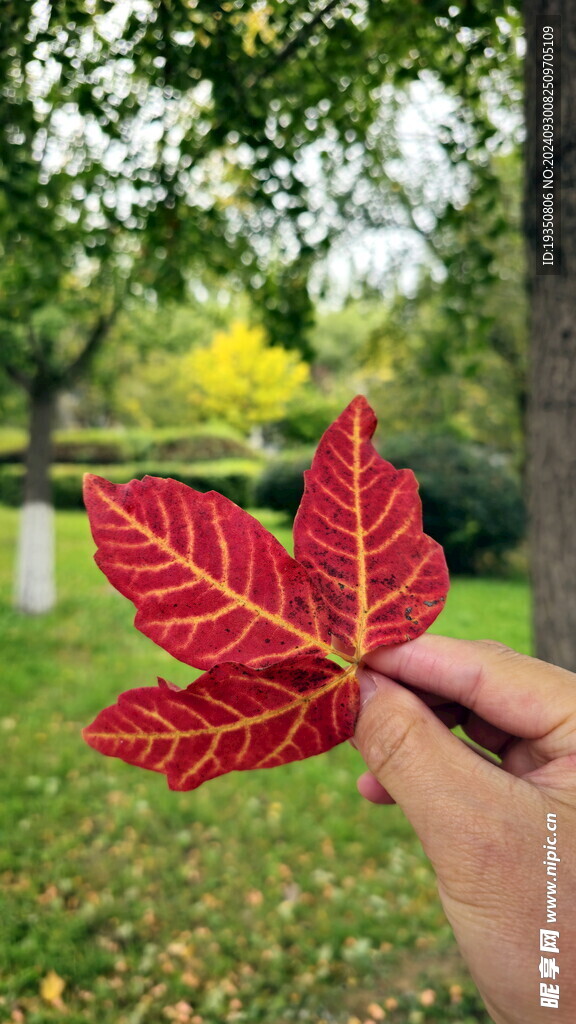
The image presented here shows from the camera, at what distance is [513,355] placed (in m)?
10.7

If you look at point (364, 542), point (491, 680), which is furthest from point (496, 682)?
point (364, 542)

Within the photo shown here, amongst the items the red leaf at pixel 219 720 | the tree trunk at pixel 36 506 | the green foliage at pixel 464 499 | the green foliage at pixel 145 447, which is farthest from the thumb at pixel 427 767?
the green foliage at pixel 145 447

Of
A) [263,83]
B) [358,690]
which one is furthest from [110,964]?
[263,83]

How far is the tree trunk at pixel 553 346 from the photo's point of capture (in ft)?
7.22

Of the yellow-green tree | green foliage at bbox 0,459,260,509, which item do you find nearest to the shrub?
green foliage at bbox 0,459,260,509

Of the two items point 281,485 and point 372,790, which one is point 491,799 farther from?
point 281,485

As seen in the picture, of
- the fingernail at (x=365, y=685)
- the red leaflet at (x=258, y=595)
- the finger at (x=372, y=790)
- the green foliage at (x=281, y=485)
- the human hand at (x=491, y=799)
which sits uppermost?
the red leaflet at (x=258, y=595)

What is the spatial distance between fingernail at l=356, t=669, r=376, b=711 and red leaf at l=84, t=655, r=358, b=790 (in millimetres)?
78

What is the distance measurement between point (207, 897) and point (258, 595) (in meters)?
3.39

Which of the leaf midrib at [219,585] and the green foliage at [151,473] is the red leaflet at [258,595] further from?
the green foliage at [151,473]

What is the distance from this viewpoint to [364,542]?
0.93 metres

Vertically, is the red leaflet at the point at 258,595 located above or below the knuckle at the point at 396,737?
above

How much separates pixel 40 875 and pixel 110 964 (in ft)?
2.64

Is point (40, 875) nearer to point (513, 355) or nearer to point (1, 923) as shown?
point (1, 923)
